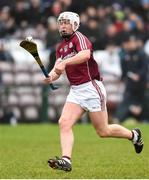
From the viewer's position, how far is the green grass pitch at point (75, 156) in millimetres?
9733

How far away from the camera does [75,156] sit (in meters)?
12.7

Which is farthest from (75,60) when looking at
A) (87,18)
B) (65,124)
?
(87,18)

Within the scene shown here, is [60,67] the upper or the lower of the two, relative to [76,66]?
upper

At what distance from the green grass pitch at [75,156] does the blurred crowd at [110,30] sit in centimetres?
268

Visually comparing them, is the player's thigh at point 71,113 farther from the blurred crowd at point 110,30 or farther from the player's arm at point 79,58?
the blurred crowd at point 110,30

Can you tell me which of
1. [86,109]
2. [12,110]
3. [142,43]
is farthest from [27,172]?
[142,43]

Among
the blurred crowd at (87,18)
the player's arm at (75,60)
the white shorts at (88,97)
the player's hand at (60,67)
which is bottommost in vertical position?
the blurred crowd at (87,18)

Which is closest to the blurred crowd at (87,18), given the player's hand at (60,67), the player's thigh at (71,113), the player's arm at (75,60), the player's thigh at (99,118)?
the player's thigh at (99,118)

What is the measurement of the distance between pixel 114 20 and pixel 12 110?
509 centimetres

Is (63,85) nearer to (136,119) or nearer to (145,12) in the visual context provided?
(136,119)

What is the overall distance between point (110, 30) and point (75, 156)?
1205 cm

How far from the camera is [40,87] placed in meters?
22.6

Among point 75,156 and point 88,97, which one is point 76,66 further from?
point 75,156

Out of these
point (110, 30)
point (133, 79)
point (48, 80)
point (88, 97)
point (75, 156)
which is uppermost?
point (48, 80)
